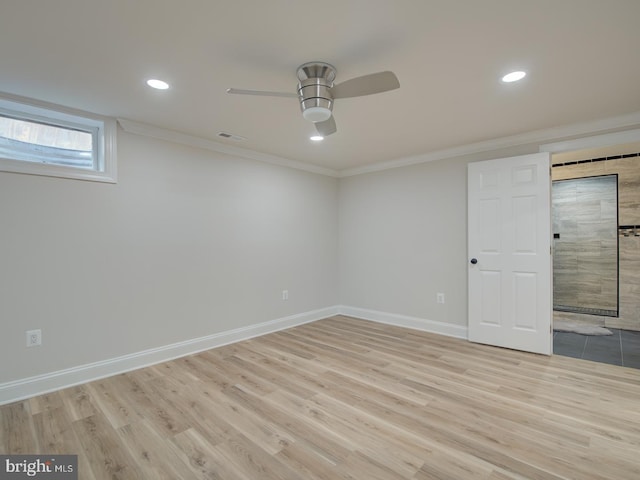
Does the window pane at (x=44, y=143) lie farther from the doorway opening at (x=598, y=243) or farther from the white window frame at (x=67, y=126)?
the doorway opening at (x=598, y=243)

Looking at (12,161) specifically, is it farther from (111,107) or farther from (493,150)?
(493,150)

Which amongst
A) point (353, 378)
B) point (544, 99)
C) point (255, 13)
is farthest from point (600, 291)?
point (255, 13)

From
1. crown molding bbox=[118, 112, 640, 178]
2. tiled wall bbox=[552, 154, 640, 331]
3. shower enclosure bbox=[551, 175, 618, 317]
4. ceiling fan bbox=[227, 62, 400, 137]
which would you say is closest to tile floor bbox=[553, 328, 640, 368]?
tiled wall bbox=[552, 154, 640, 331]

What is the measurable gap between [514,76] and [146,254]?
345cm

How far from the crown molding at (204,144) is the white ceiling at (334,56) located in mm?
124

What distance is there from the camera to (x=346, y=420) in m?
2.17

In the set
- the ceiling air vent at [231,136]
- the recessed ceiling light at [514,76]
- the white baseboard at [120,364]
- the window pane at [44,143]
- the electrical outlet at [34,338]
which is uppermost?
the ceiling air vent at [231,136]

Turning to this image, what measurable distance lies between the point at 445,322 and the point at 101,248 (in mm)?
3879

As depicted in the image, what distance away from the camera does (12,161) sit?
247cm

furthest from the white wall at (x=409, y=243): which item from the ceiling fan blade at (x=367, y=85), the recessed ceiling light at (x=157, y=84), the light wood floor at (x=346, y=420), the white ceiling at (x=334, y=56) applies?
the recessed ceiling light at (x=157, y=84)

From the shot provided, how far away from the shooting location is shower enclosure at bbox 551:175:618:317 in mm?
4574

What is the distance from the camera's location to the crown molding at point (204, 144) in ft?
10.1

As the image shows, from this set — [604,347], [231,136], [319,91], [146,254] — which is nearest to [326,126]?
[319,91]

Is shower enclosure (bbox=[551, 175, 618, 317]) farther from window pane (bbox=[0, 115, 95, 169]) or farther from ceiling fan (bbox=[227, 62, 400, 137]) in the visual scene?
window pane (bbox=[0, 115, 95, 169])
